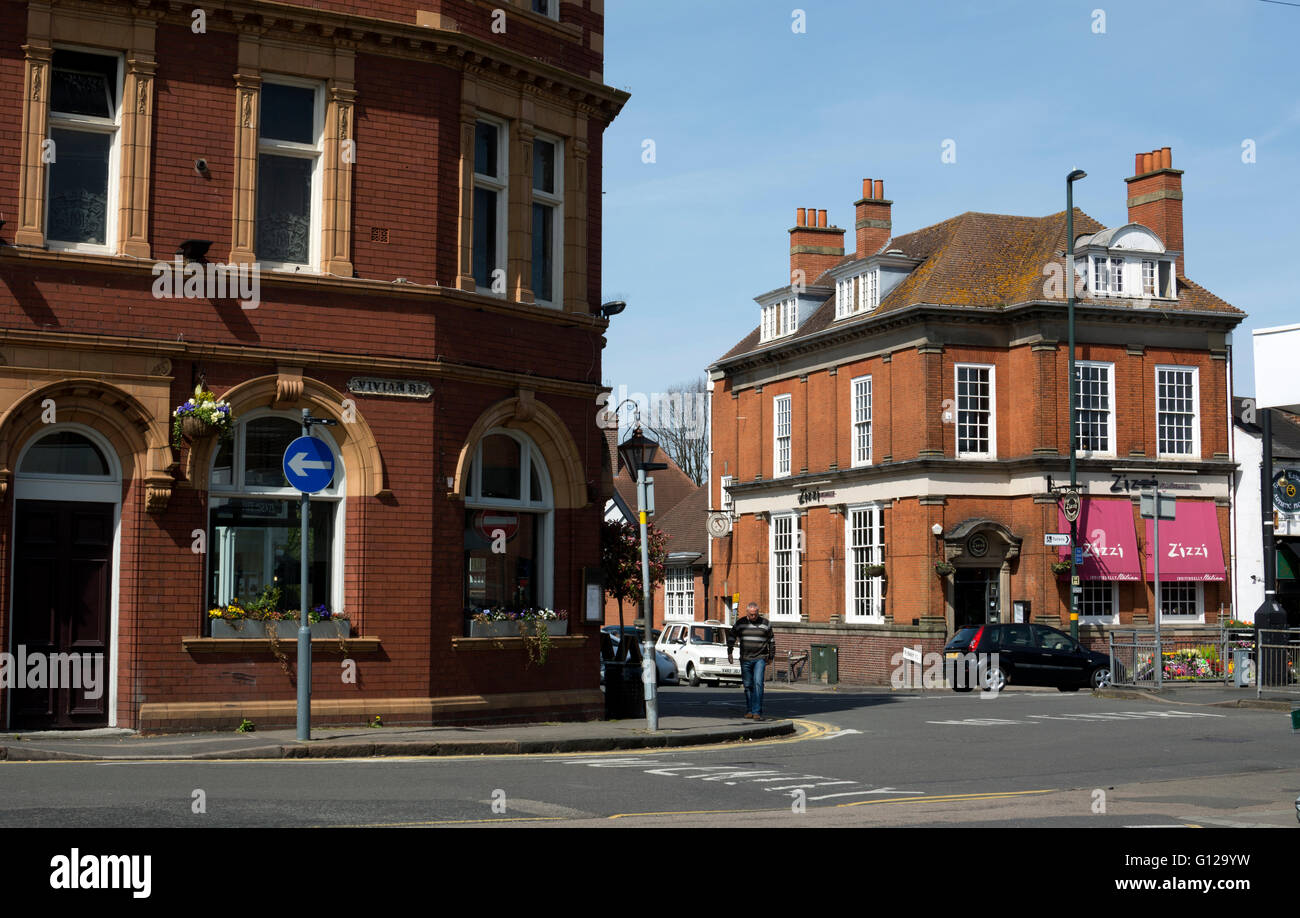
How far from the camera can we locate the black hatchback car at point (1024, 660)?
3331 centimetres

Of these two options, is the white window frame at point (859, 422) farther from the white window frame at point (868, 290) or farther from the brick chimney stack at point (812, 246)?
the brick chimney stack at point (812, 246)

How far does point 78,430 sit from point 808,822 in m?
10.6

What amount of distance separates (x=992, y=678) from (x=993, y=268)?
13.8m

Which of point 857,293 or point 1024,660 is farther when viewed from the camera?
point 857,293

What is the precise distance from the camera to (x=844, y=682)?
4191 cm

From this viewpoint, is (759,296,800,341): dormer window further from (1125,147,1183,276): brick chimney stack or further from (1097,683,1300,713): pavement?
(1097,683,1300,713): pavement

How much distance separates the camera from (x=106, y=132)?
17500 millimetres

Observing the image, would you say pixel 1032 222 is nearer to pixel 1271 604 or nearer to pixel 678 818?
pixel 1271 604

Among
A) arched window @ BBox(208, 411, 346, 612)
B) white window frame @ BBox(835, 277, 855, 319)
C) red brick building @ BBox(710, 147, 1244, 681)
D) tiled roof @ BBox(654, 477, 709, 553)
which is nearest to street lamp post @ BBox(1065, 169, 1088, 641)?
red brick building @ BBox(710, 147, 1244, 681)

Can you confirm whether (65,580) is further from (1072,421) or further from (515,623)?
(1072,421)

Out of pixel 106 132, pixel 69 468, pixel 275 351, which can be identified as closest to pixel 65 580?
pixel 69 468

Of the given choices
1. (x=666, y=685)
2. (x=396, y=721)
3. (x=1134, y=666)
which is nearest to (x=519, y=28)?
(x=396, y=721)

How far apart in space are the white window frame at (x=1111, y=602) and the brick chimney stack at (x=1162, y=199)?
370 inches

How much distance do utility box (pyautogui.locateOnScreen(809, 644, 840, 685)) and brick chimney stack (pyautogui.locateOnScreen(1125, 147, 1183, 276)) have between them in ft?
48.9
